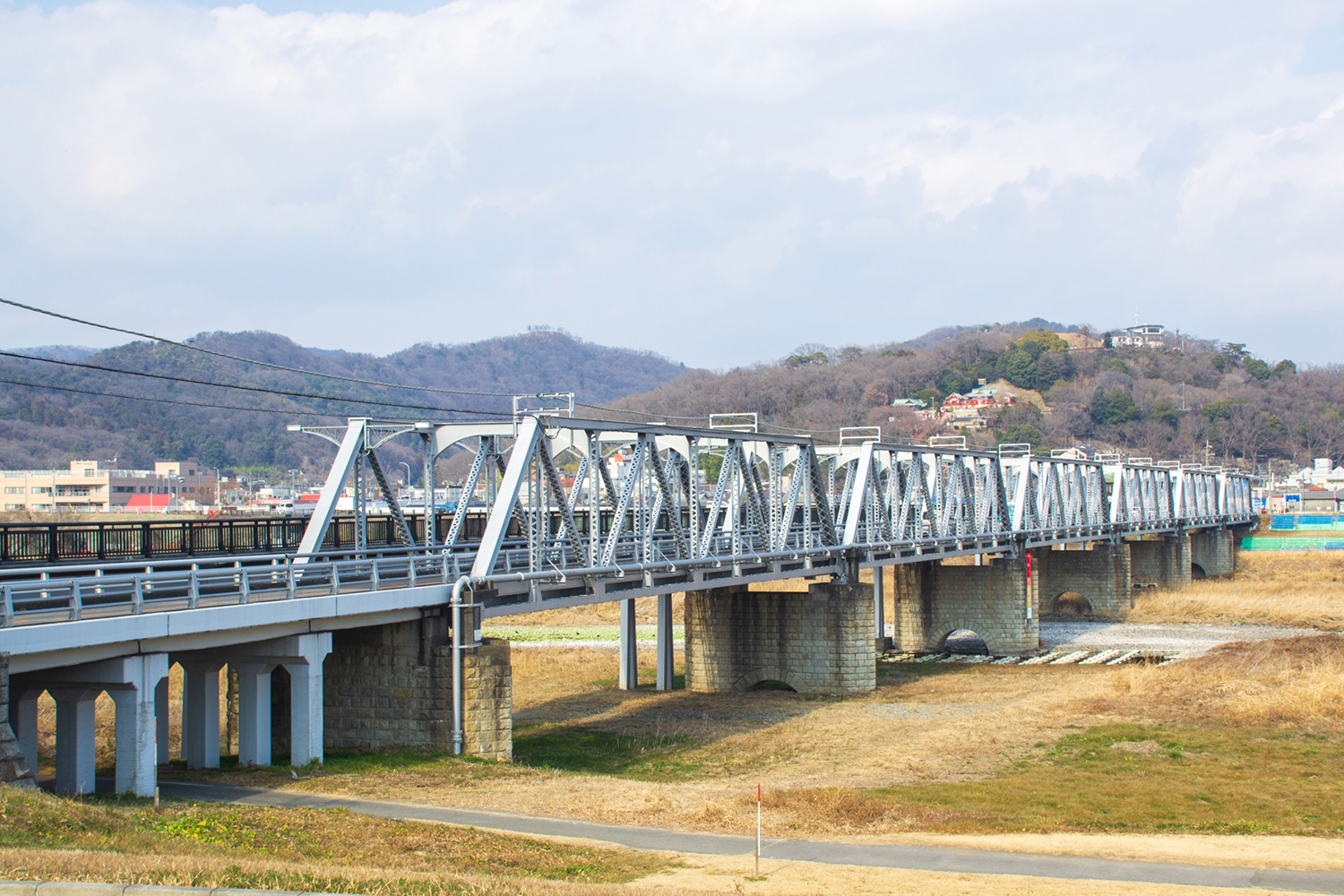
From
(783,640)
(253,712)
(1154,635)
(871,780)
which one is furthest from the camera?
(1154,635)

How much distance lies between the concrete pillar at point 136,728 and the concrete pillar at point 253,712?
2.96 meters

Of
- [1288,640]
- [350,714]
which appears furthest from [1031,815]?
[1288,640]

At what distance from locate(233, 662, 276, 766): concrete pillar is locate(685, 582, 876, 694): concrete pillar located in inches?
814

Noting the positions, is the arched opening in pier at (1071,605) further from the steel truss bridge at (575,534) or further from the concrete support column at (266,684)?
the concrete support column at (266,684)

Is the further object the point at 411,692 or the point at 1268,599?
the point at 1268,599

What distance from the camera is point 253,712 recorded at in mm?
22406

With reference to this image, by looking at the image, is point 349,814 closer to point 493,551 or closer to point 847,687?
point 493,551

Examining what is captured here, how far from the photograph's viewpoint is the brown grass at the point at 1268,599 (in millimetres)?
67500

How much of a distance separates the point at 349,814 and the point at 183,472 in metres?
159

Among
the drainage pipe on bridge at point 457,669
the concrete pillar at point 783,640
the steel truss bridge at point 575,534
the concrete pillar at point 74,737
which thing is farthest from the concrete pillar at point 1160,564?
the concrete pillar at point 74,737

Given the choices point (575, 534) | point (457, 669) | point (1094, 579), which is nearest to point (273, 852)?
point (457, 669)

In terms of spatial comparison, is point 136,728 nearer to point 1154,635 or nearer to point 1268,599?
point 1154,635

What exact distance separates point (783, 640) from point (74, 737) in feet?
86.4

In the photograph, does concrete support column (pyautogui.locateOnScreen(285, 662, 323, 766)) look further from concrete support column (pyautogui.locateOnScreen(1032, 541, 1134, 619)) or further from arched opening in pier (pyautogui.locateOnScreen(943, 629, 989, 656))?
concrete support column (pyautogui.locateOnScreen(1032, 541, 1134, 619))
